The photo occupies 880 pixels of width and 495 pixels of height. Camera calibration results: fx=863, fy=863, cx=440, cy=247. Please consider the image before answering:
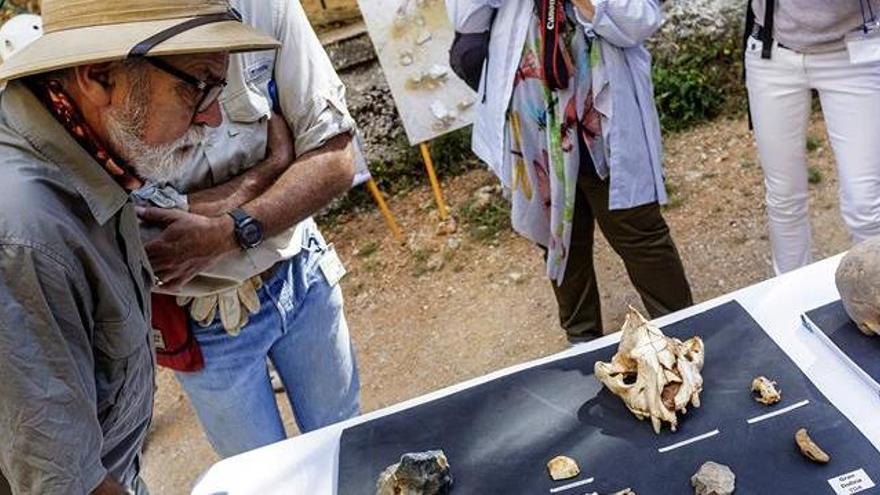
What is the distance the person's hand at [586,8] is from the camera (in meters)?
2.30

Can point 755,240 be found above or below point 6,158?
below

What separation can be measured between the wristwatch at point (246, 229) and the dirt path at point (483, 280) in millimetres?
1748

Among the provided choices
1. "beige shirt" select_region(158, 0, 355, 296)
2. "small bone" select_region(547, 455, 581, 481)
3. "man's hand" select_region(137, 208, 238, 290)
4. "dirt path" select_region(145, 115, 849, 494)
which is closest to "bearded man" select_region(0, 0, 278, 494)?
"man's hand" select_region(137, 208, 238, 290)

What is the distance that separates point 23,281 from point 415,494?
828 millimetres

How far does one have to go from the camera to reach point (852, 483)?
59.1 inches

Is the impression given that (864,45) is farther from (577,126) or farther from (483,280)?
(483,280)

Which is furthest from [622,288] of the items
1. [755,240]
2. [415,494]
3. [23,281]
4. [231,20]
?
[23,281]

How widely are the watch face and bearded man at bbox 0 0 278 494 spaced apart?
0.37 meters

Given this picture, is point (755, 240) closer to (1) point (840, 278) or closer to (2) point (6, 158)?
(1) point (840, 278)

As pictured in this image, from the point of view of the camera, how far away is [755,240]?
3.72 meters

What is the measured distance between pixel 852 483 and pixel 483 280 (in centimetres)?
261

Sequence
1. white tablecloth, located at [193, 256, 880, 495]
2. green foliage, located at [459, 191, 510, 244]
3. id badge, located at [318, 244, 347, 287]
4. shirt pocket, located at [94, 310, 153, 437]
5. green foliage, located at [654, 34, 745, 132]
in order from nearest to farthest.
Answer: shirt pocket, located at [94, 310, 153, 437]
white tablecloth, located at [193, 256, 880, 495]
id badge, located at [318, 244, 347, 287]
green foliage, located at [459, 191, 510, 244]
green foliage, located at [654, 34, 745, 132]

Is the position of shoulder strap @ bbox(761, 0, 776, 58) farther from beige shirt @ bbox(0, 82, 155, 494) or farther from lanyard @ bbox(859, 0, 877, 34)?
beige shirt @ bbox(0, 82, 155, 494)

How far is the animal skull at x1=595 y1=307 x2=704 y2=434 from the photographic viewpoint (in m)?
1.73
